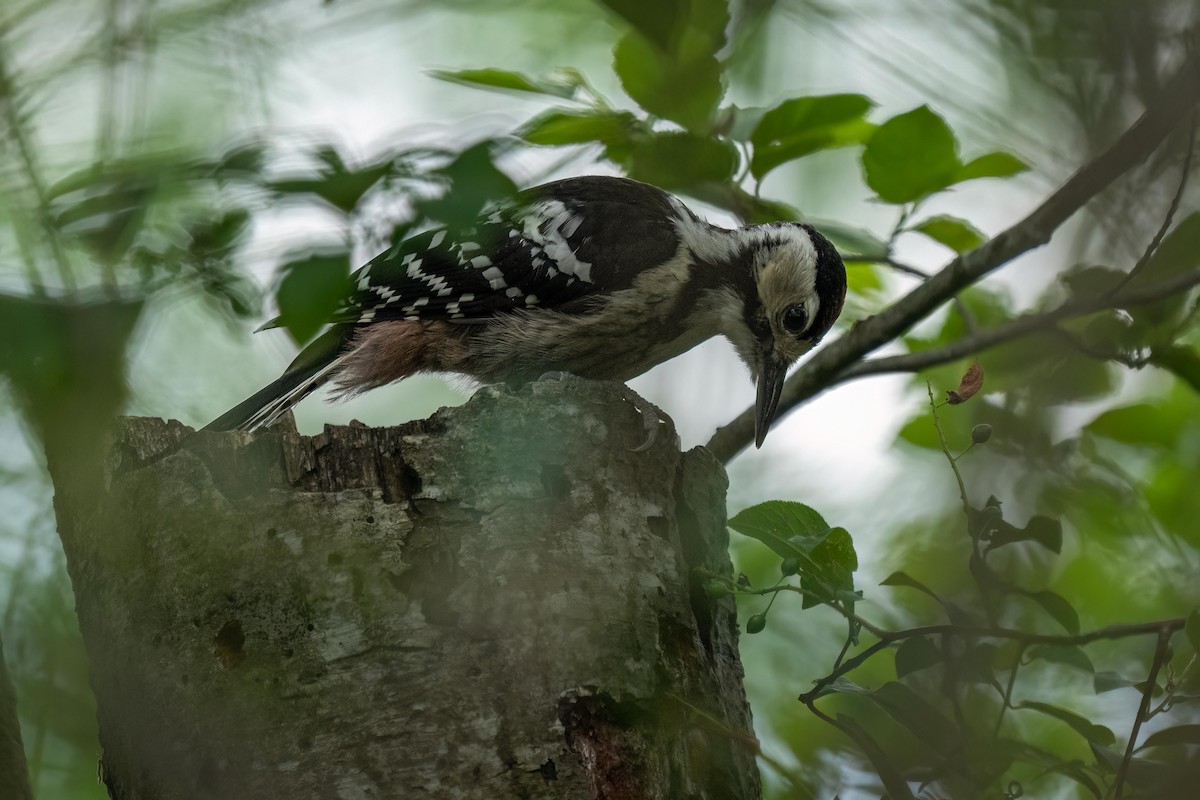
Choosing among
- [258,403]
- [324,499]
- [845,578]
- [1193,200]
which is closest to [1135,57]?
[1193,200]

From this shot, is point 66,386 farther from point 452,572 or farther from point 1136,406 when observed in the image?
point 1136,406

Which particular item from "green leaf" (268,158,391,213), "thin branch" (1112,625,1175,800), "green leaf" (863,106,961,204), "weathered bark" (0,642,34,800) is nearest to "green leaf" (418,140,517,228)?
"green leaf" (268,158,391,213)

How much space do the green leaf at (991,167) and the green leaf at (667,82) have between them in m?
0.77

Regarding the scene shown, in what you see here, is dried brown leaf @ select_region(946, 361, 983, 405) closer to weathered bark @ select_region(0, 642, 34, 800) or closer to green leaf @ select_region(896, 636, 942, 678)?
green leaf @ select_region(896, 636, 942, 678)

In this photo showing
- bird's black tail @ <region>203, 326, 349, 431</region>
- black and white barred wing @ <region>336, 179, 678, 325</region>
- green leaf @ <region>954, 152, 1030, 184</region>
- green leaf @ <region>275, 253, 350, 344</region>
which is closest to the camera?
green leaf @ <region>275, 253, 350, 344</region>

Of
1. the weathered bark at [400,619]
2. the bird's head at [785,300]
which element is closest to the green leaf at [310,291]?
the weathered bark at [400,619]

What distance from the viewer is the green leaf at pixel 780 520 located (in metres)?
2.41

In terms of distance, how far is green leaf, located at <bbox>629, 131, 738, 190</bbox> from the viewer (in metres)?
2.81

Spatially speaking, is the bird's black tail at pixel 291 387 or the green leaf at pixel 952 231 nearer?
the green leaf at pixel 952 231

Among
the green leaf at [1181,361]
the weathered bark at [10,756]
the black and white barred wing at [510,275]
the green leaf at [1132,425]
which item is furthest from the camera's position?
the black and white barred wing at [510,275]

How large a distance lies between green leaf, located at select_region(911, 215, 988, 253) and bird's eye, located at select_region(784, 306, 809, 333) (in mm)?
1046

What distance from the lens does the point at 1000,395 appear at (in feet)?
11.7

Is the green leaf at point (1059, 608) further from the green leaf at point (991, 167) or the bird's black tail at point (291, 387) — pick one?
the bird's black tail at point (291, 387)

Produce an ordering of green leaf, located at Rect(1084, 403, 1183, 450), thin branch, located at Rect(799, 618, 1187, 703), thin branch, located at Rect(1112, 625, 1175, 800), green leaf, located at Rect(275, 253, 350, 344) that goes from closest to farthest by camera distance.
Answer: green leaf, located at Rect(275, 253, 350, 344), thin branch, located at Rect(1112, 625, 1175, 800), thin branch, located at Rect(799, 618, 1187, 703), green leaf, located at Rect(1084, 403, 1183, 450)
